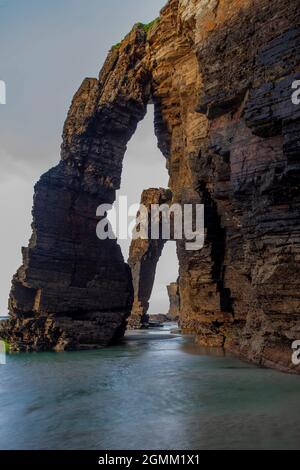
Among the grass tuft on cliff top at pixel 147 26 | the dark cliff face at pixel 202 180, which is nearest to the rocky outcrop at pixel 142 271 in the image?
the dark cliff face at pixel 202 180

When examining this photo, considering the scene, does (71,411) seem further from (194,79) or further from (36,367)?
(194,79)

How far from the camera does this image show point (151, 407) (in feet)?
30.5

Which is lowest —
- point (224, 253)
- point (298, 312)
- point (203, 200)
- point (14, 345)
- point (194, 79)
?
point (14, 345)

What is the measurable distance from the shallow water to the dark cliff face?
3.25 meters

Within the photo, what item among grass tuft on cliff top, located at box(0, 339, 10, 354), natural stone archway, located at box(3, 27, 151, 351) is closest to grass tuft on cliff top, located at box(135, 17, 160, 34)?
natural stone archway, located at box(3, 27, 151, 351)

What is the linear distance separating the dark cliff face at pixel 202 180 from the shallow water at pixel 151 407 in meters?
3.25

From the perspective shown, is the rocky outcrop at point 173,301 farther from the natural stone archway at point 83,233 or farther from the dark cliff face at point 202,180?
the natural stone archway at point 83,233

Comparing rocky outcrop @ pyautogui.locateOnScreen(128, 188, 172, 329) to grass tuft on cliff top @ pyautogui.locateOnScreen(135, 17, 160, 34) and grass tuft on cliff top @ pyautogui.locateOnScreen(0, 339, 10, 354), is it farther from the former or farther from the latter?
grass tuft on cliff top @ pyautogui.locateOnScreen(0, 339, 10, 354)

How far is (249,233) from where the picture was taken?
16.3 m

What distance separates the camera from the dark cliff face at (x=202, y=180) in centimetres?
1438

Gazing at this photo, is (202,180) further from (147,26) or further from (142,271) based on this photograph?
(142,271)

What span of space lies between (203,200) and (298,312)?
10.9m
